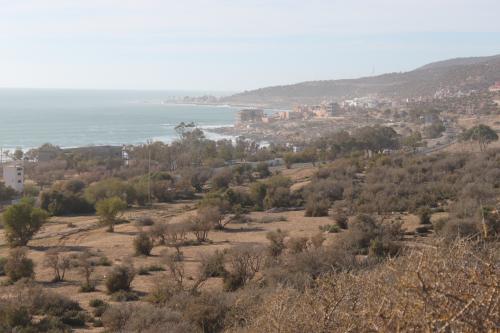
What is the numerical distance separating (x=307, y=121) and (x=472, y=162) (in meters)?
74.4

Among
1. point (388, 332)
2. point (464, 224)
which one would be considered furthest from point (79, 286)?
point (388, 332)

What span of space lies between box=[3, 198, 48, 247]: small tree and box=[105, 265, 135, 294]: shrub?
397 inches

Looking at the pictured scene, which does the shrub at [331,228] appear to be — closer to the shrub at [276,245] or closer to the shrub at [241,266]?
the shrub at [276,245]

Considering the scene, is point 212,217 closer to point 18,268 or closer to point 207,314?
point 18,268

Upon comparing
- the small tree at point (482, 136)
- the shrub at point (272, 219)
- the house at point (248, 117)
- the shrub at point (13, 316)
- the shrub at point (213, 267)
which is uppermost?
the house at point (248, 117)

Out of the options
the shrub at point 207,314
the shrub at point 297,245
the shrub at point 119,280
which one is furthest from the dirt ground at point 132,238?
the shrub at point 207,314

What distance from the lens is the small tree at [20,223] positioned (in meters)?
23.9

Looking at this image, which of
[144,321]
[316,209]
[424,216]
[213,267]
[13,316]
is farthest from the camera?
[316,209]

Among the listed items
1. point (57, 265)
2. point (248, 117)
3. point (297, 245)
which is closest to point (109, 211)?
point (57, 265)

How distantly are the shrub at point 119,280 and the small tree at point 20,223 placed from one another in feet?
33.1

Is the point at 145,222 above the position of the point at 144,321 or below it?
below

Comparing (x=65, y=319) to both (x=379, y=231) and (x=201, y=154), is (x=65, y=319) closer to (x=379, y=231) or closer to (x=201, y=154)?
(x=379, y=231)

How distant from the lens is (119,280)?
15.5 meters

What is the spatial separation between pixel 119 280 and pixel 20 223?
10412mm
